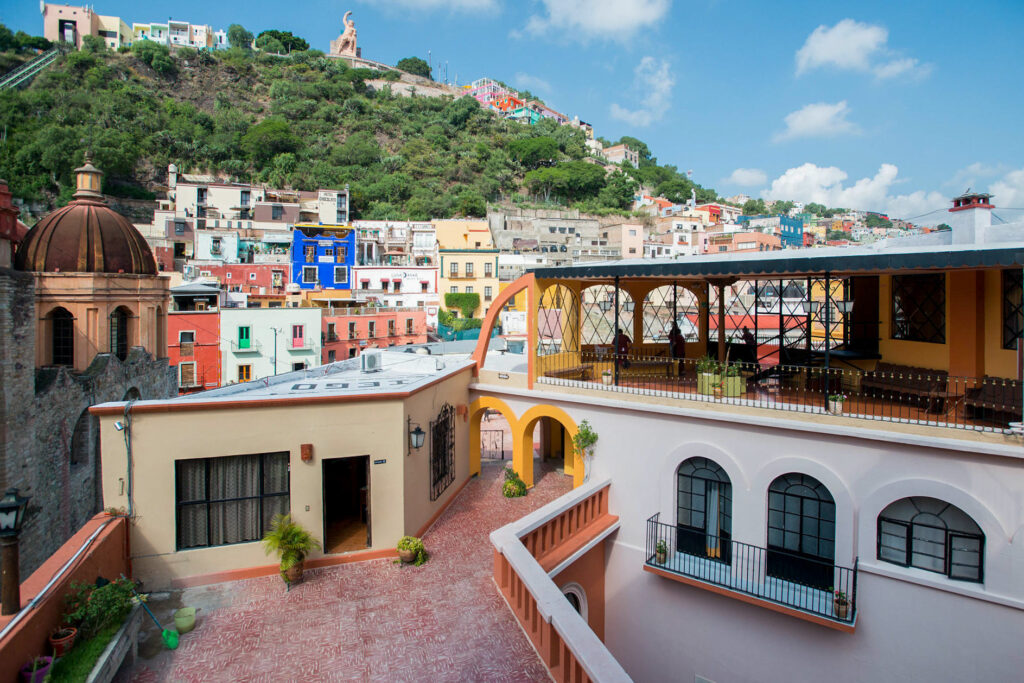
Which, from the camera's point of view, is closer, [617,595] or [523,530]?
[523,530]

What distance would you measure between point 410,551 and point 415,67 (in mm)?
133276

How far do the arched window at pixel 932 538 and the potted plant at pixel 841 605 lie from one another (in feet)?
2.96

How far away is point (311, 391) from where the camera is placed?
992cm

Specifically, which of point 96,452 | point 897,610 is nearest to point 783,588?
point 897,610

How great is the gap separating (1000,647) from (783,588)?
2.77m

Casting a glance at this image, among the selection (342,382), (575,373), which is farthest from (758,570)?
Answer: (342,382)

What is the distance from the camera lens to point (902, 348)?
11.3m

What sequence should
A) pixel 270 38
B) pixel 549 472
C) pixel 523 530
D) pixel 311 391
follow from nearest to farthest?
pixel 523 530
pixel 311 391
pixel 549 472
pixel 270 38

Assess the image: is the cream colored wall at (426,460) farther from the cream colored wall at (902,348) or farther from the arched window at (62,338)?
the arched window at (62,338)

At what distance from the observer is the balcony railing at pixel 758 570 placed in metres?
8.78

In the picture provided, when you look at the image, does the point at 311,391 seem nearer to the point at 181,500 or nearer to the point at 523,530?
the point at 181,500

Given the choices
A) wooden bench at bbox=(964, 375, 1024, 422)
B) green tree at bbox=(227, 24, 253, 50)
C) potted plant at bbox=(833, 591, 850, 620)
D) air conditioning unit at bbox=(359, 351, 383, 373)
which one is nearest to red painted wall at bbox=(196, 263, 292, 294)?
air conditioning unit at bbox=(359, 351, 383, 373)

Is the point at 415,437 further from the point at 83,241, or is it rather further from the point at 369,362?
the point at 83,241

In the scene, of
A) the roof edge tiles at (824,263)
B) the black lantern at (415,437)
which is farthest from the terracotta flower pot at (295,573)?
the roof edge tiles at (824,263)
